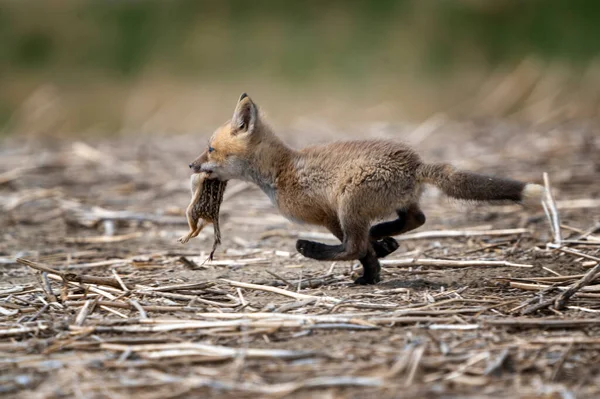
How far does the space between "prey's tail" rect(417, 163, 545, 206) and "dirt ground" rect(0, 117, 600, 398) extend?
0.55m

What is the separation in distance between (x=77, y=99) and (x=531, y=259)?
14.7 metres

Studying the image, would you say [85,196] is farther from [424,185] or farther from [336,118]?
[336,118]

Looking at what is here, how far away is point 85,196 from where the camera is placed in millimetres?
8680

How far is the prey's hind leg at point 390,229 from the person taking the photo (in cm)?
547

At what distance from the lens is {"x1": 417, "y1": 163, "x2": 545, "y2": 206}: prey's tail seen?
15.6 feet

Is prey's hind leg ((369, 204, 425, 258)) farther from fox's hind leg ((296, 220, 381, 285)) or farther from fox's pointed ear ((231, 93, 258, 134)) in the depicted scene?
fox's pointed ear ((231, 93, 258, 134))

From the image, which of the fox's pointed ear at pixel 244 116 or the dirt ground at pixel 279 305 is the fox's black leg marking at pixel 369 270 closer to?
the dirt ground at pixel 279 305

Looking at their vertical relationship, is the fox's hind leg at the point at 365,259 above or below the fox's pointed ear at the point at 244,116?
below

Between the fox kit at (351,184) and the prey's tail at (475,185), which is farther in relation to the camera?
the fox kit at (351,184)

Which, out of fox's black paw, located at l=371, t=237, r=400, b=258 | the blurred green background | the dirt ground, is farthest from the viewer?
the blurred green background

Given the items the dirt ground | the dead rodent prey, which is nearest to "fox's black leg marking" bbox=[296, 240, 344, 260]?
the dirt ground

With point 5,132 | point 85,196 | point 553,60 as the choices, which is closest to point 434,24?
point 553,60

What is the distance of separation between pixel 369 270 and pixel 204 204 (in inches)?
53.9

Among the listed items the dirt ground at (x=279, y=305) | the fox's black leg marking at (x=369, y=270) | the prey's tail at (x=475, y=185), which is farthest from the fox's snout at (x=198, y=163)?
the prey's tail at (x=475, y=185)
